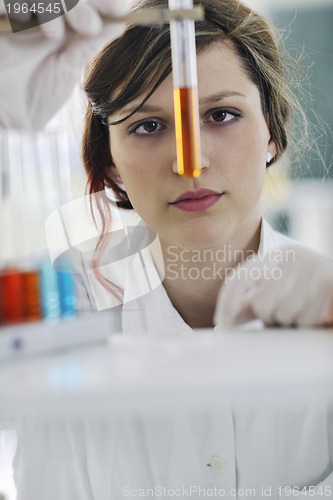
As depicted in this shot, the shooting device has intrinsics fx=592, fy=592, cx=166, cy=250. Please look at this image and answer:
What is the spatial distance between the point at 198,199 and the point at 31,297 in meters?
0.25

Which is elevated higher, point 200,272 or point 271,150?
point 271,150

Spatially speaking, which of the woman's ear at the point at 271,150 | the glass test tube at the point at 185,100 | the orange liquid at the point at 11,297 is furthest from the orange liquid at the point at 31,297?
the woman's ear at the point at 271,150

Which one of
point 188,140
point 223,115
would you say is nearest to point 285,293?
point 188,140

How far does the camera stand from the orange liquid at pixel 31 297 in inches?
15.0

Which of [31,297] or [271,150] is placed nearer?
[31,297]

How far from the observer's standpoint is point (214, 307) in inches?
26.5

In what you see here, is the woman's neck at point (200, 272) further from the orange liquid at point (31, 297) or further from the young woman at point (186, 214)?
the orange liquid at point (31, 297)

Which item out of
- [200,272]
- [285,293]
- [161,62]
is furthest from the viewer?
[200,272]

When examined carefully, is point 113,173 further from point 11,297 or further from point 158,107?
point 11,297

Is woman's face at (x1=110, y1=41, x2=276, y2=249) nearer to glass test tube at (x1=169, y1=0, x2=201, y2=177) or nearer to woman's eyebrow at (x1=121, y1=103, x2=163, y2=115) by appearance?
woman's eyebrow at (x1=121, y1=103, x2=163, y2=115)

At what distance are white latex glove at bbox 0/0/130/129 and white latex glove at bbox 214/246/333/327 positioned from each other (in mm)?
208

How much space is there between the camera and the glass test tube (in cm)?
40

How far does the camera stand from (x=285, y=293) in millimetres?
419

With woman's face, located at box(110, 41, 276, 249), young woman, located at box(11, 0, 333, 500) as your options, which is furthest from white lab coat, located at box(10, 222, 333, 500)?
woman's face, located at box(110, 41, 276, 249)
